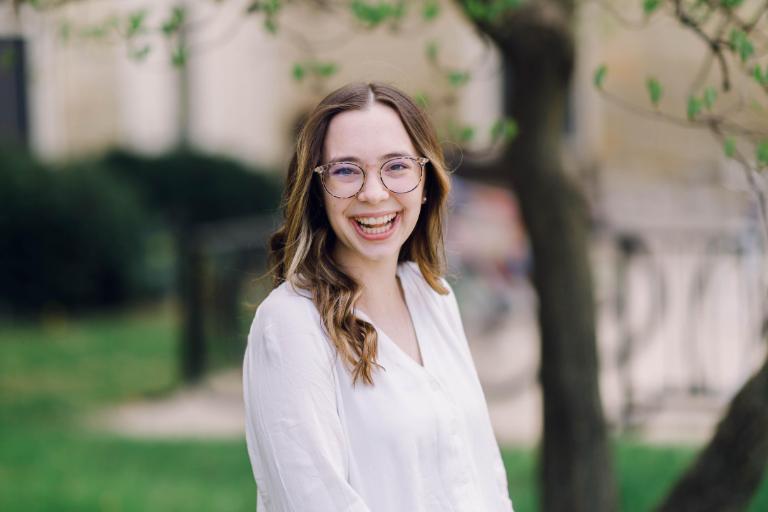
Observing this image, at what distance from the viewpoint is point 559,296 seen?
4328 mm

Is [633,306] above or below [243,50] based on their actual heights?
below

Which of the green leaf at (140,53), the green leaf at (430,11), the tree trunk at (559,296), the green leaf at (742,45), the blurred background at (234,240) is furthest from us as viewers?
the blurred background at (234,240)

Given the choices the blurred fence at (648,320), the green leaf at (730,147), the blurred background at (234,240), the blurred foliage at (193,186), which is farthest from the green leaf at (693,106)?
the blurred foliage at (193,186)

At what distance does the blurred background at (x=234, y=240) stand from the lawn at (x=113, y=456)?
0.02 meters

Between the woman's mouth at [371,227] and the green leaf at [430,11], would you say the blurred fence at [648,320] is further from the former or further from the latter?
the woman's mouth at [371,227]

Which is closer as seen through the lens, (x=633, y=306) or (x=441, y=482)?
(x=441, y=482)

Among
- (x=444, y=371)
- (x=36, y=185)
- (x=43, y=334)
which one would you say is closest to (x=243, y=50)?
(x=36, y=185)

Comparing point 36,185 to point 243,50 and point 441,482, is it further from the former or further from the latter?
point 441,482

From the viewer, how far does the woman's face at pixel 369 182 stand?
89.6 inches

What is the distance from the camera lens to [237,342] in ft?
30.2

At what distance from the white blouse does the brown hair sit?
1.2 inches

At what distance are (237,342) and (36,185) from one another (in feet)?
12.1

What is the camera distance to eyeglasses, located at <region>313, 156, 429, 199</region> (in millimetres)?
2281

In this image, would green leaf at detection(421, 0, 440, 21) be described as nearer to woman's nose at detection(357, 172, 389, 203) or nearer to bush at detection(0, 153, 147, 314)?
woman's nose at detection(357, 172, 389, 203)
